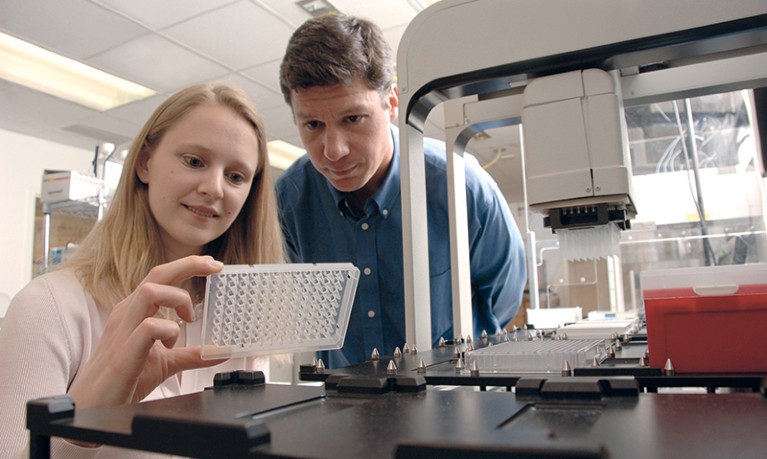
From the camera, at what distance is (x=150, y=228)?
0.96 metres

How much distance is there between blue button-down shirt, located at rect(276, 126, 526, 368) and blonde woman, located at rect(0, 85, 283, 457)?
10.8 inches

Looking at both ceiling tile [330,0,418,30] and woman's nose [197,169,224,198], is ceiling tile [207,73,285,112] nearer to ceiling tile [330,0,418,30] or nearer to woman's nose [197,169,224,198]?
ceiling tile [330,0,418,30]

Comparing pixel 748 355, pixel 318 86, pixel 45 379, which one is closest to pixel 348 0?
pixel 318 86

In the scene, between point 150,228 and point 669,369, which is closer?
point 669,369

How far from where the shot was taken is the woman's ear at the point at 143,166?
977mm

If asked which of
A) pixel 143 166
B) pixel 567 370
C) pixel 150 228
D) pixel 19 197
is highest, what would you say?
pixel 19 197

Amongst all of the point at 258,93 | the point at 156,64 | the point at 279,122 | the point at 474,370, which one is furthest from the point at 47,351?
the point at 279,122

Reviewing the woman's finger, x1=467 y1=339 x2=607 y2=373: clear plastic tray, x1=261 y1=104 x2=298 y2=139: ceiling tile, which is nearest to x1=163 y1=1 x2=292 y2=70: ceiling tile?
x1=261 y1=104 x2=298 y2=139: ceiling tile

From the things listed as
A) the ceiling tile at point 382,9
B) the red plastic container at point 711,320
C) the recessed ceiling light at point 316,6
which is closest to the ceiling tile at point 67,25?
the recessed ceiling light at point 316,6

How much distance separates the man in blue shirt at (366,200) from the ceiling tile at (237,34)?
1893 millimetres

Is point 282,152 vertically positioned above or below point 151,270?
above

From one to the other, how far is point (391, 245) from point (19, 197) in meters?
4.85

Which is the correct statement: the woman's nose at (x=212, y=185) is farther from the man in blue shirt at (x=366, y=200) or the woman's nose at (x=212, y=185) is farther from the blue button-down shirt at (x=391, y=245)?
the blue button-down shirt at (x=391, y=245)

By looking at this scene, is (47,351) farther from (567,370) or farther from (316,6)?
(316,6)
